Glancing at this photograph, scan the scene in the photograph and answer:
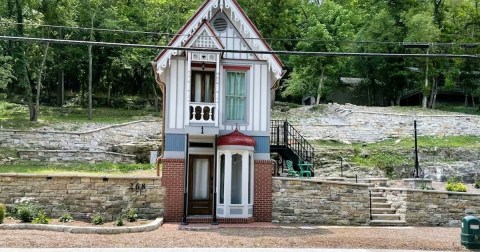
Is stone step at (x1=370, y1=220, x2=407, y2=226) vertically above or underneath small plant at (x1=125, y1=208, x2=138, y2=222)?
underneath

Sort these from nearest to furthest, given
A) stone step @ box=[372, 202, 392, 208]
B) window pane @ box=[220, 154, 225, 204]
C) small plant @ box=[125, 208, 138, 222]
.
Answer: small plant @ box=[125, 208, 138, 222], window pane @ box=[220, 154, 225, 204], stone step @ box=[372, 202, 392, 208]

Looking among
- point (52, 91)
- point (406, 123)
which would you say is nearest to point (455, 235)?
point (406, 123)

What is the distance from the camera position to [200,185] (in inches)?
679

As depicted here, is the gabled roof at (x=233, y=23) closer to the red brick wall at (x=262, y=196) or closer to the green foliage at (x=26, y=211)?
the red brick wall at (x=262, y=196)

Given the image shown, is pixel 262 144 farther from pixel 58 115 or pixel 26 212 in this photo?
pixel 58 115

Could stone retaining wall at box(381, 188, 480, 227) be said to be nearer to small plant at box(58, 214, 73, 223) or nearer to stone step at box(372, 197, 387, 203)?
stone step at box(372, 197, 387, 203)

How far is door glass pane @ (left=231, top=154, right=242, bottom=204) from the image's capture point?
16797mm

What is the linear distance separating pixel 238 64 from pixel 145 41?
95.6 ft

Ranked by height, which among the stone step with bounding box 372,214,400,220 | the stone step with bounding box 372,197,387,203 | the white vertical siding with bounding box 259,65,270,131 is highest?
the white vertical siding with bounding box 259,65,270,131

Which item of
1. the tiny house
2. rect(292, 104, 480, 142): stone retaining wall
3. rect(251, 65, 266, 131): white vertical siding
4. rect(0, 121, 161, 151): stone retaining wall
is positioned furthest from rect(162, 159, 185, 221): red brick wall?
rect(292, 104, 480, 142): stone retaining wall

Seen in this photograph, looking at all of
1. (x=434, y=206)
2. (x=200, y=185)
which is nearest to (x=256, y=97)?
(x=200, y=185)

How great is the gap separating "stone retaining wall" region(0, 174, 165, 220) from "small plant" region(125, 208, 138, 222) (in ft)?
1.14

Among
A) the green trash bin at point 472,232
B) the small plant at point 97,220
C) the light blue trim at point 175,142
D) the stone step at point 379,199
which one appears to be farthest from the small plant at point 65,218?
the green trash bin at point 472,232

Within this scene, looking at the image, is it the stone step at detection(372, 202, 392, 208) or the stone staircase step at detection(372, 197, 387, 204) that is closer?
the stone step at detection(372, 202, 392, 208)
